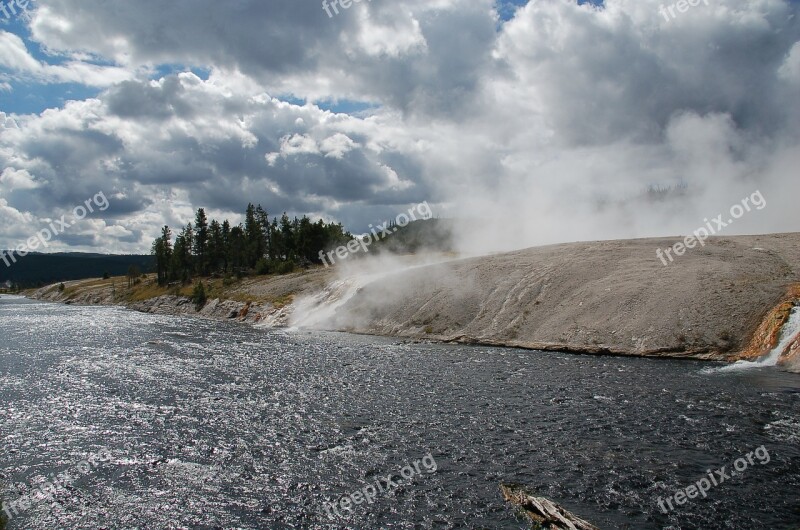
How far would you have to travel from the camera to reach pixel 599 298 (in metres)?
56.0

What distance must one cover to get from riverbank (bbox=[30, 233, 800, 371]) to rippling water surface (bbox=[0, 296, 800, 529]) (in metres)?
6.51

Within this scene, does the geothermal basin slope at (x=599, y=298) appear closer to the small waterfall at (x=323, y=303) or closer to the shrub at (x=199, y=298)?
the small waterfall at (x=323, y=303)

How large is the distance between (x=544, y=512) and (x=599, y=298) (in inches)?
1699

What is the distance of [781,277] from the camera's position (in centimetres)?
5312

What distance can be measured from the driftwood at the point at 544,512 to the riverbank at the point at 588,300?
33285mm

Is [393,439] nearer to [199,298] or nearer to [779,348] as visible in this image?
[779,348]

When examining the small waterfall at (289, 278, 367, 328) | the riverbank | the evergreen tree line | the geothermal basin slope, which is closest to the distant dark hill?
the evergreen tree line

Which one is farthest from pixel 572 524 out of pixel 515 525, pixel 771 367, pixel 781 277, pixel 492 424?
pixel 781 277

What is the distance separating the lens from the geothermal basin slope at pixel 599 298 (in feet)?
156

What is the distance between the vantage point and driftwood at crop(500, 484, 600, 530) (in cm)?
1590

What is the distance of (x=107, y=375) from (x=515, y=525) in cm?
3575

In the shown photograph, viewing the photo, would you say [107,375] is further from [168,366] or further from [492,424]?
[492,424]

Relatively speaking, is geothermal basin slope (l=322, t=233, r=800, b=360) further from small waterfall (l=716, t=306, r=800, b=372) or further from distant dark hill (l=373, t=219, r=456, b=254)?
distant dark hill (l=373, t=219, r=456, b=254)

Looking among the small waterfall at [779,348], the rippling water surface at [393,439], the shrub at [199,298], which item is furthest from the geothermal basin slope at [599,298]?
the shrub at [199,298]
